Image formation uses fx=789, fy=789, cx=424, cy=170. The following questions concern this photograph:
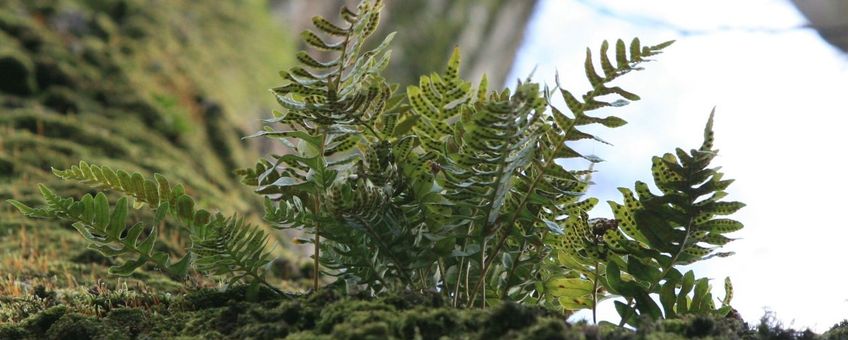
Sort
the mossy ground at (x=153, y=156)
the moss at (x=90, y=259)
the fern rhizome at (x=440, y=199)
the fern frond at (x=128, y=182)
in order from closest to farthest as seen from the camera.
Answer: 1. the mossy ground at (x=153, y=156)
2. the fern rhizome at (x=440, y=199)
3. the fern frond at (x=128, y=182)
4. the moss at (x=90, y=259)

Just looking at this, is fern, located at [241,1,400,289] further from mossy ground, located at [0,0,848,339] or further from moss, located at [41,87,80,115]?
moss, located at [41,87,80,115]

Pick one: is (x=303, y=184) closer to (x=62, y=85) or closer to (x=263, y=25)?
(x=62, y=85)

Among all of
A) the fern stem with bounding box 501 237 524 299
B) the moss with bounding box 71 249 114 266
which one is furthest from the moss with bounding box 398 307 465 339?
the moss with bounding box 71 249 114 266

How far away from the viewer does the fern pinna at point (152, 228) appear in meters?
1.43

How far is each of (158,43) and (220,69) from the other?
2.16 feet

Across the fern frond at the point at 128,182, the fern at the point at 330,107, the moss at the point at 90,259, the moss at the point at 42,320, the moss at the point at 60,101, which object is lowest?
the moss at the point at 42,320

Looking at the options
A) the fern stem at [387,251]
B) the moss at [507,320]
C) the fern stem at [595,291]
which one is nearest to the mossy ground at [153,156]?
the moss at [507,320]

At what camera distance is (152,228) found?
142 centimetres

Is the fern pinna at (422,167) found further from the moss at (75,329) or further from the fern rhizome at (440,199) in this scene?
the moss at (75,329)

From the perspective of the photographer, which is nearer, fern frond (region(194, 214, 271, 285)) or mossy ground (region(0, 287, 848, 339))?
mossy ground (region(0, 287, 848, 339))

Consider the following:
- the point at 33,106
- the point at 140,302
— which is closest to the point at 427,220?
the point at 140,302

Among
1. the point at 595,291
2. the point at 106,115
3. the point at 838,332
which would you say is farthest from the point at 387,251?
the point at 106,115

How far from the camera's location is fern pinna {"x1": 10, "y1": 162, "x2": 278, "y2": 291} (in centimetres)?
143

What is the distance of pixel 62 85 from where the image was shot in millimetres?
3891
